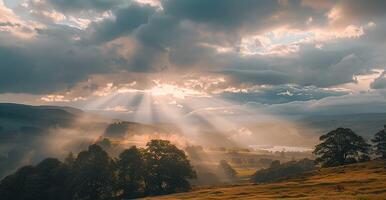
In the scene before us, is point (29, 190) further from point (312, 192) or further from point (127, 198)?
point (312, 192)

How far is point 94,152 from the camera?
137875mm

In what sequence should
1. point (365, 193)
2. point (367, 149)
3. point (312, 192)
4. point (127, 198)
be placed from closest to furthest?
point (365, 193), point (312, 192), point (127, 198), point (367, 149)

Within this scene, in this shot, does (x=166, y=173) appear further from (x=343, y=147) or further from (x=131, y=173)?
(x=343, y=147)

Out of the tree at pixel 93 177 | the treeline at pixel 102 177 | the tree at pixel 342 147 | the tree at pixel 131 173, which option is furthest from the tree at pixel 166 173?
the tree at pixel 342 147

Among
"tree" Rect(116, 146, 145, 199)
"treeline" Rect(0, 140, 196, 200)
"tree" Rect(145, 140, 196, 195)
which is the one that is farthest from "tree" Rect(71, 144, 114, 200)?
"tree" Rect(145, 140, 196, 195)

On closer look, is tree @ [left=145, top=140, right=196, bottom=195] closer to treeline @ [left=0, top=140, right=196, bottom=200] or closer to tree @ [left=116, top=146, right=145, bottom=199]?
treeline @ [left=0, top=140, right=196, bottom=200]

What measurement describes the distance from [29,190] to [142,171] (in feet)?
123

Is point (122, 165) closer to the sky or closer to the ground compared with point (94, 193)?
closer to the sky

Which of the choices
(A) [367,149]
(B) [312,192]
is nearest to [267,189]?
(B) [312,192]

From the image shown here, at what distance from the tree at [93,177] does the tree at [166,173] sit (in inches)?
518

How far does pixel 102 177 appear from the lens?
135 m

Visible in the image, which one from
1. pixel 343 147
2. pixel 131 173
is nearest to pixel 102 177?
pixel 131 173

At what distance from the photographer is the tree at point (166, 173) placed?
138 meters

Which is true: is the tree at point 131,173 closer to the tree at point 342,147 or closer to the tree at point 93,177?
the tree at point 93,177
